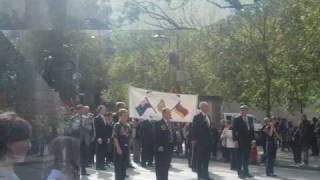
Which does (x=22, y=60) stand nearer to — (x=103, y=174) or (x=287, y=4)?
(x=103, y=174)

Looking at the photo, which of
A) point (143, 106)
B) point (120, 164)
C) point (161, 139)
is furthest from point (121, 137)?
point (143, 106)

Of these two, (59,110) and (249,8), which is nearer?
(59,110)

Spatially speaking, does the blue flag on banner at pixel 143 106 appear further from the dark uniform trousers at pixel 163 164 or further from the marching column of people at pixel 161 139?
the dark uniform trousers at pixel 163 164

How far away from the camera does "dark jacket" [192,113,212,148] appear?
14.9 metres

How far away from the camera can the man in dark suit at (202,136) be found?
587 inches

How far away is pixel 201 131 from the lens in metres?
15.1

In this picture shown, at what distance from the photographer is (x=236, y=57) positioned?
28.8 m

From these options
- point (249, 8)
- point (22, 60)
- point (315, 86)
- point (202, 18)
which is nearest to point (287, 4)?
point (249, 8)

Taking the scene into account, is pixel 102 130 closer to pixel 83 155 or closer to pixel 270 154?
pixel 83 155

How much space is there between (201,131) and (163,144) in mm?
2219

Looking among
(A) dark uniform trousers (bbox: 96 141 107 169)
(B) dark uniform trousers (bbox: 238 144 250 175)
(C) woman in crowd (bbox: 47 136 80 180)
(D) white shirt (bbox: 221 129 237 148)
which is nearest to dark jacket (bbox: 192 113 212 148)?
(B) dark uniform trousers (bbox: 238 144 250 175)

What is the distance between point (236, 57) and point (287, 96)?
289 cm

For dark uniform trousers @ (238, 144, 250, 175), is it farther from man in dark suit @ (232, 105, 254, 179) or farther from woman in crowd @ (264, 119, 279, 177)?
woman in crowd @ (264, 119, 279, 177)

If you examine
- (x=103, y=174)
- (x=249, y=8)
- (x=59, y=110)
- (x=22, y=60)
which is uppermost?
(x=249, y=8)
